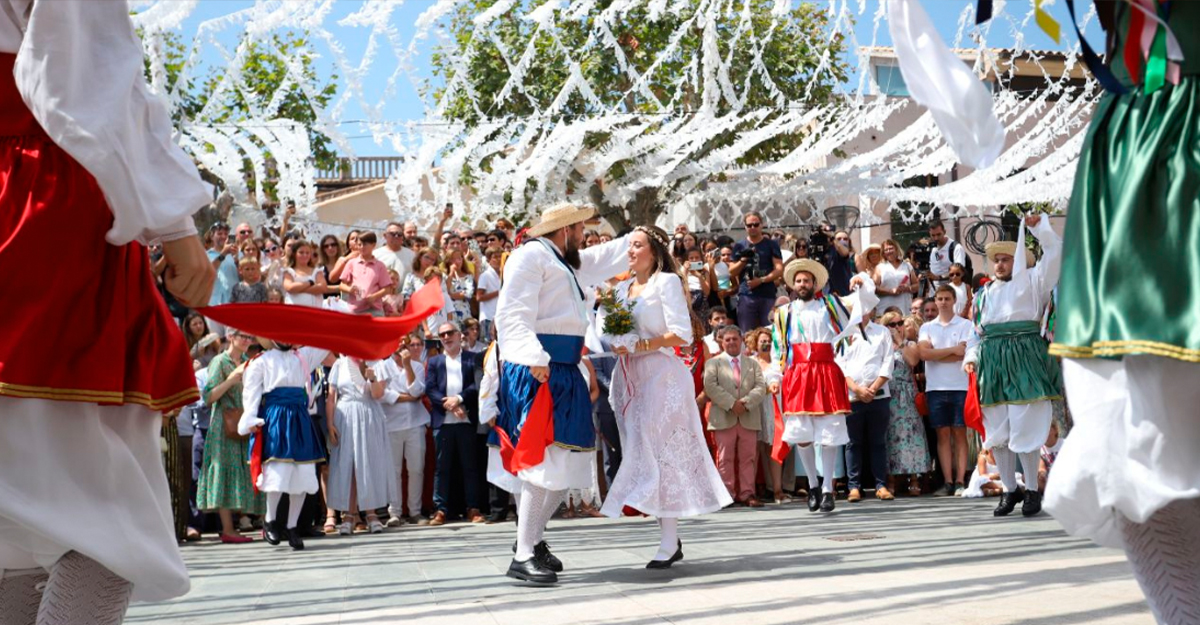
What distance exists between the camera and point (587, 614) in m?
5.63

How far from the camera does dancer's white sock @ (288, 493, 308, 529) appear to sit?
34.6 feet

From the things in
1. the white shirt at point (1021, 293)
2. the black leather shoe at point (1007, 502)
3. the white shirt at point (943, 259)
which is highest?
the white shirt at point (943, 259)

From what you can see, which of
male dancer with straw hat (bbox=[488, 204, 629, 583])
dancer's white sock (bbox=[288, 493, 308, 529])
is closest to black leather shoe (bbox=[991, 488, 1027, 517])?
male dancer with straw hat (bbox=[488, 204, 629, 583])

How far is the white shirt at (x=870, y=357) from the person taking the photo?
13.0 meters

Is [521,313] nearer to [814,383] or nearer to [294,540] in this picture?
[294,540]

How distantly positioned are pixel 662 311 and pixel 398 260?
7719mm

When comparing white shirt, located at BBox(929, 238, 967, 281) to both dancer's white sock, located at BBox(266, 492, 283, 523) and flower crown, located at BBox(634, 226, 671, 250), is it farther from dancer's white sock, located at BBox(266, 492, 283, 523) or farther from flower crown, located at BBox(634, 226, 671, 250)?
flower crown, located at BBox(634, 226, 671, 250)

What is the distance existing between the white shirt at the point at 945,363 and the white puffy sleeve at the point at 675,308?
20.0 ft

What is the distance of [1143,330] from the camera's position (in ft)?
8.52

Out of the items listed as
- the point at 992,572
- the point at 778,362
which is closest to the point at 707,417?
the point at 778,362

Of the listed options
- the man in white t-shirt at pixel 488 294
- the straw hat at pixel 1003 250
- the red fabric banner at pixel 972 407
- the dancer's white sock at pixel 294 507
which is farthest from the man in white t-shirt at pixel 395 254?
the straw hat at pixel 1003 250

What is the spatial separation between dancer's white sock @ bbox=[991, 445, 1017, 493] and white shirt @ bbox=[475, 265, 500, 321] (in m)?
5.53

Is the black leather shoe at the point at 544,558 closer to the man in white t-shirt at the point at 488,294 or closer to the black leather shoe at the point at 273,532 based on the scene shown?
the black leather shoe at the point at 273,532

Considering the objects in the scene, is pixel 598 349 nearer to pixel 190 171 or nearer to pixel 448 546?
pixel 448 546
